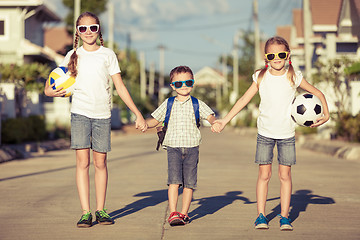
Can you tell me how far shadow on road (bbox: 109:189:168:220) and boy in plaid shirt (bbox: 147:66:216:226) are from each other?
0.89 metres

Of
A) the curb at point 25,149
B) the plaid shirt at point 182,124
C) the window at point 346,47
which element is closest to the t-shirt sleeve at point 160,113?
the plaid shirt at point 182,124

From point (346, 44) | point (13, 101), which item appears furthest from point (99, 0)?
point (13, 101)

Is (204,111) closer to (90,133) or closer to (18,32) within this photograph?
(90,133)

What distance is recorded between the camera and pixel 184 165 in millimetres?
7184

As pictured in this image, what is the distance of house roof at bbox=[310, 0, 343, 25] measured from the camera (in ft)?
103

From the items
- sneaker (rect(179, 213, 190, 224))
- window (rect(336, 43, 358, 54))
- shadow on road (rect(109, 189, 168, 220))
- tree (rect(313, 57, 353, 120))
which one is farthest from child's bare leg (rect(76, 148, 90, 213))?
window (rect(336, 43, 358, 54))

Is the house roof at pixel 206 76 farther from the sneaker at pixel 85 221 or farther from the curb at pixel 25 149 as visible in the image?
the sneaker at pixel 85 221

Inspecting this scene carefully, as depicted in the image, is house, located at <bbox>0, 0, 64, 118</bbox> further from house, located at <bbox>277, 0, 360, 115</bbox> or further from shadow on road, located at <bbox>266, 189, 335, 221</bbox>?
shadow on road, located at <bbox>266, 189, 335, 221</bbox>

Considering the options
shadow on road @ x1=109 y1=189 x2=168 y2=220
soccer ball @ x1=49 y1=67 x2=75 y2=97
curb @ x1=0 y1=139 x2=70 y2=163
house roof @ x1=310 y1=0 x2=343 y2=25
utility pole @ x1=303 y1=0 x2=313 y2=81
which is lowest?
curb @ x1=0 y1=139 x2=70 y2=163

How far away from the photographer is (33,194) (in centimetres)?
995

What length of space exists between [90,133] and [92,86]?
47 centimetres

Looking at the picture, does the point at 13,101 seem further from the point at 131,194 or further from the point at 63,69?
the point at 63,69

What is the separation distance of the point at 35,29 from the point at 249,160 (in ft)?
83.8

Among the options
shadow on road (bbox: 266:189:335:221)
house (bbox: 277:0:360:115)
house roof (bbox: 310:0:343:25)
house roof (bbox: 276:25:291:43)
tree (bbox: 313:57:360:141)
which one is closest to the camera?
shadow on road (bbox: 266:189:335:221)
